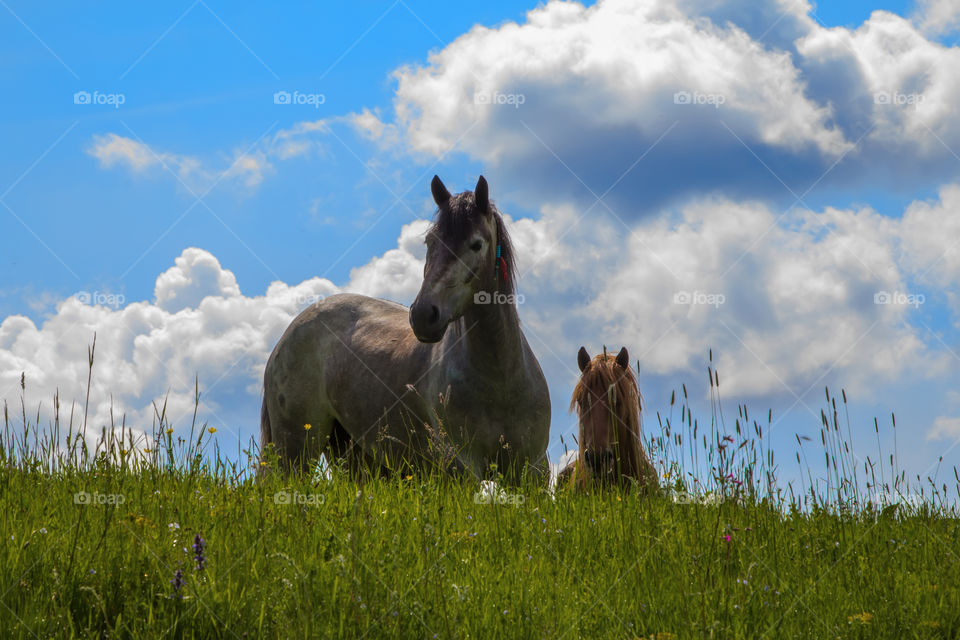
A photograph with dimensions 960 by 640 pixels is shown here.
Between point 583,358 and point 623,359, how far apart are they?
0.41 m

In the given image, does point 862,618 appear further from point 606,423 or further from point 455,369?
point 455,369

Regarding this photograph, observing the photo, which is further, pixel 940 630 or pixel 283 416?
pixel 283 416

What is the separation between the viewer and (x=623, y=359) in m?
Result: 7.42

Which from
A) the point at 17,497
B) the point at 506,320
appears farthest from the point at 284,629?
the point at 506,320

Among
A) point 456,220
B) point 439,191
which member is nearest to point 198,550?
point 456,220

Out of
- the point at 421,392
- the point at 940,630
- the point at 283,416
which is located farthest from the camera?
the point at 283,416

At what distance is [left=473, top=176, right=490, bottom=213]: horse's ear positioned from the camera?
22.9 feet

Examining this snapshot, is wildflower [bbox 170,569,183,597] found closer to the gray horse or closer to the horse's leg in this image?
the gray horse

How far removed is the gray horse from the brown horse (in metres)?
0.56

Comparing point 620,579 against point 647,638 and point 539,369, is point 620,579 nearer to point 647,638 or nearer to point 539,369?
point 647,638

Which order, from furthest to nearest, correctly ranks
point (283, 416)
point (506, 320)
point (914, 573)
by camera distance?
1. point (283, 416)
2. point (506, 320)
3. point (914, 573)

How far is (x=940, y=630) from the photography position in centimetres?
350

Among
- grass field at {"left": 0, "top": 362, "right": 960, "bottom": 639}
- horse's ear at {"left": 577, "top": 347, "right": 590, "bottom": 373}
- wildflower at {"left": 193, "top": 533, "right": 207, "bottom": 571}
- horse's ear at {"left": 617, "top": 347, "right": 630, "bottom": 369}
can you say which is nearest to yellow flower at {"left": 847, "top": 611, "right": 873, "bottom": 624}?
grass field at {"left": 0, "top": 362, "right": 960, "bottom": 639}

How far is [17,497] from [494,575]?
118 inches
